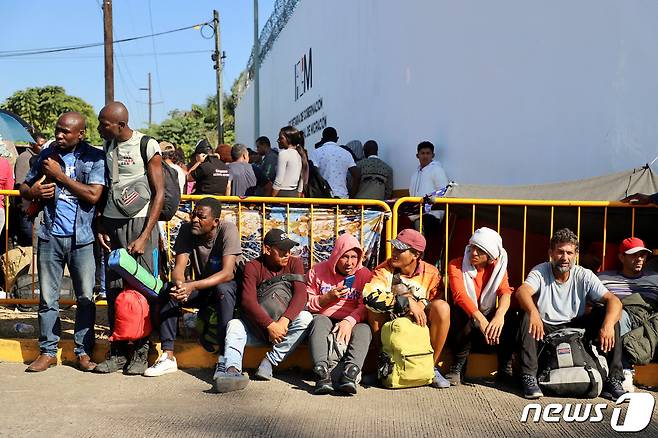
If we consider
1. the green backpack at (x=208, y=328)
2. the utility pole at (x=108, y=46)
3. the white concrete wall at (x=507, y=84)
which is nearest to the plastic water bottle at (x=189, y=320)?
the green backpack at (x=208, y=328)

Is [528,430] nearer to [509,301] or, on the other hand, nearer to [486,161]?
[509,301]

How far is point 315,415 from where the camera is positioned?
4801mm

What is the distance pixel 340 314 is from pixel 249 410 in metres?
1.20

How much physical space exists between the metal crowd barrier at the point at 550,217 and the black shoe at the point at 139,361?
7.10 feet

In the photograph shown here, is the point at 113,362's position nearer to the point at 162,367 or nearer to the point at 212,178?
the point at 162,367

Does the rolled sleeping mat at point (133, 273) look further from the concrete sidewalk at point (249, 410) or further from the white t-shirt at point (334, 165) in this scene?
the white t-shirt at point (334, 165)

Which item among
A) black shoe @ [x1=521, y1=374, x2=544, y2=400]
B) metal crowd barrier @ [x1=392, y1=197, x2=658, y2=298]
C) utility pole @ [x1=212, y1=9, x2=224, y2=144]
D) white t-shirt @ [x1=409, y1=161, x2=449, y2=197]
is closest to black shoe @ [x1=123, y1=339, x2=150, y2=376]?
metal crowd barrier @ [x1=392, y1=197, x2=658, y2=298]

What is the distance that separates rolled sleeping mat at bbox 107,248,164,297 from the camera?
5414 mm

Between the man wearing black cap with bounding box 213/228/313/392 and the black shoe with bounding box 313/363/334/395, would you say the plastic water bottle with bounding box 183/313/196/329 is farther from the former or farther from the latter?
the black shoe with bounding box 313/363/334/395

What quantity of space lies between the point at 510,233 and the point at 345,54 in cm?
1027

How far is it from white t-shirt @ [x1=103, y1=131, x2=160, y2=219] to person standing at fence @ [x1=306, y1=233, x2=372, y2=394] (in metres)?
1.43

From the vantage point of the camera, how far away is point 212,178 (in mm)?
10008

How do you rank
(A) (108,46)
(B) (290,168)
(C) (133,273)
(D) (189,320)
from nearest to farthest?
1. (C) (133,273)
2. (D) (189,320)
3. (B) (290,168)
4. (A) (108,46)

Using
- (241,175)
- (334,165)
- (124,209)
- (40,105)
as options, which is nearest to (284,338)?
(124,209)
